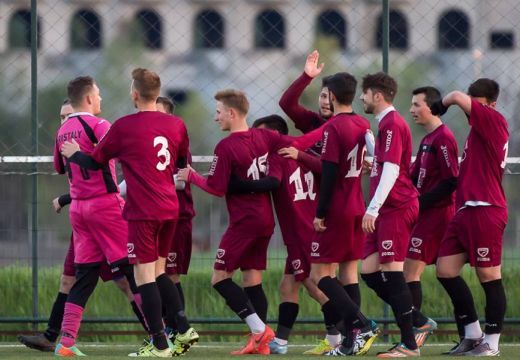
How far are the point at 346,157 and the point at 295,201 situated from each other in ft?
2.52

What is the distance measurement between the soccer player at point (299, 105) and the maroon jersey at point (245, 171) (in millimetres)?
416

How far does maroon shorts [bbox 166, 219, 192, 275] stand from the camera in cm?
998

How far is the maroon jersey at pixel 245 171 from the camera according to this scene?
A: 9.28 metres

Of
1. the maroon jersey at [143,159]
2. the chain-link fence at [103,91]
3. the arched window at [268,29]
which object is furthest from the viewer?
the arched window at [268,29]

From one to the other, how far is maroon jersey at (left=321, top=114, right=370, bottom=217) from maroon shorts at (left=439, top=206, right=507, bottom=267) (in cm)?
65

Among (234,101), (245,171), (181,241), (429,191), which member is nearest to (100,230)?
(181,241)

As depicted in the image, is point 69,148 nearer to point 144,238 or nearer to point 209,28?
point 144,238

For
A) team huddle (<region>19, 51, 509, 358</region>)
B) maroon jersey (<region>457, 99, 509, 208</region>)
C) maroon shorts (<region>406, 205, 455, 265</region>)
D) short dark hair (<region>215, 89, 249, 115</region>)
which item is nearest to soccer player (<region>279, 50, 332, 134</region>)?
team huddle (<region>19, 51, 509, 358</region>)

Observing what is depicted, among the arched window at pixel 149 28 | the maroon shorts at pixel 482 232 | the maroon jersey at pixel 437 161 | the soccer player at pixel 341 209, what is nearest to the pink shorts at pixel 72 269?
the soccer player at pixel 341 209

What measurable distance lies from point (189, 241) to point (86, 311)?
2.04 metres

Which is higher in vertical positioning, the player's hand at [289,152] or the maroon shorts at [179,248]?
the player's hand at [289,152]

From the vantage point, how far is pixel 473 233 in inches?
360

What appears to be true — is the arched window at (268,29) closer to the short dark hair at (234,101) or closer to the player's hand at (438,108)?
the short dark hair at (234,101)

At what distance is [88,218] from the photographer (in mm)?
9289
